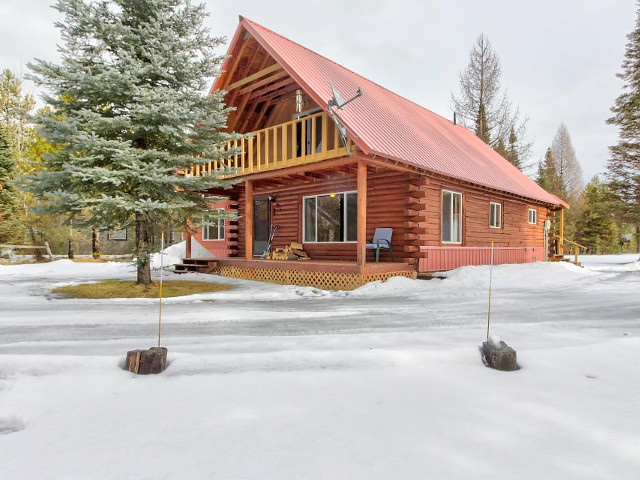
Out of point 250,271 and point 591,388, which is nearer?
point 591,388

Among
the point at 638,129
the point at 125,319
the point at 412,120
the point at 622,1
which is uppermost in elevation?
the point at 622,1

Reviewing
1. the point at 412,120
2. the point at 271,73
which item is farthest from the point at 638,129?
the point at 271,73

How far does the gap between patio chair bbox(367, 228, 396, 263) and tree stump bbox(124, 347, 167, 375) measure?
8.34m

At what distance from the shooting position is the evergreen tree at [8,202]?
2058 centimetres

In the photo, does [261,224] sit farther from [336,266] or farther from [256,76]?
[336,266]

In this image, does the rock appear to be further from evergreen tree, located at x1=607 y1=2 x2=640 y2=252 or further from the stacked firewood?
evergreen tree, located at x1=607 y1=2 x2=640 y2=252

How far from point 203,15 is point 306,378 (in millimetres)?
8521

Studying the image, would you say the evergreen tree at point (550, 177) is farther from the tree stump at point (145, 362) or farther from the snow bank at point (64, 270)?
the tree stump at point (145, 362)

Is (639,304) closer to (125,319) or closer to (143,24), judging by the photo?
(125,319)

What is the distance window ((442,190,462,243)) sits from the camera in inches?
468

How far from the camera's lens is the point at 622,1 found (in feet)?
71.4

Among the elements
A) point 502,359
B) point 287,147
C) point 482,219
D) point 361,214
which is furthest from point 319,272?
point 482,219

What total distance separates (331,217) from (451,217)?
3842mm

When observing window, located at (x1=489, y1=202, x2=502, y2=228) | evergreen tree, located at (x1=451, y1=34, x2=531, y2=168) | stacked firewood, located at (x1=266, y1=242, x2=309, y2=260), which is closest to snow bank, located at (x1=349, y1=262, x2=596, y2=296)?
window, located at (x1=489, y1=202, x2=502, y2=228)
